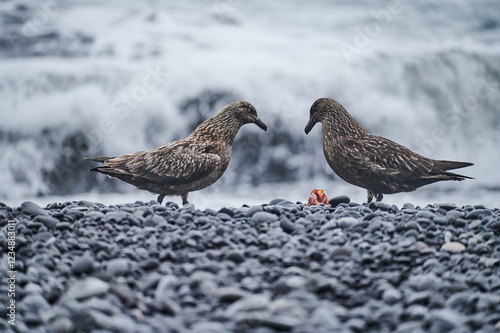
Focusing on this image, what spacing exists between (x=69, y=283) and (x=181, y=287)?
89 cm

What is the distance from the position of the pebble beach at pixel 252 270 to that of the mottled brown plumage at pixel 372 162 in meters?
0.84

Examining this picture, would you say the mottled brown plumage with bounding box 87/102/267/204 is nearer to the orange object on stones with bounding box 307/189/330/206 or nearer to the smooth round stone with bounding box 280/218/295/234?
the orange object on stones with bounding box 307/189/330/206

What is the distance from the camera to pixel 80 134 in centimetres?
1305

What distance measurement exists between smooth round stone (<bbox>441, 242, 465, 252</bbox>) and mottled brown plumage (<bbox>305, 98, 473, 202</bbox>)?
74.8 inches

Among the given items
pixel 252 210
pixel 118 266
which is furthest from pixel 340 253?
pixel 118 266

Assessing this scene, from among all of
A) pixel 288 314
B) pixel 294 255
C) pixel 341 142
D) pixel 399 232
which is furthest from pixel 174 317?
pixel 341 142

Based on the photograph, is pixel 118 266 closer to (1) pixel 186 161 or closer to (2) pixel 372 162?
(1) pixel 186 161

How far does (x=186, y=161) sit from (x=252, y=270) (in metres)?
2.79

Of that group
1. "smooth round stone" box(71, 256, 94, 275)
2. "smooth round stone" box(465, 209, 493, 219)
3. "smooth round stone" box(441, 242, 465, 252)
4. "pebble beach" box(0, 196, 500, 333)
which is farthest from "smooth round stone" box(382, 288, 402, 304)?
"smooth round stone" box(71, 256, 94, 275)

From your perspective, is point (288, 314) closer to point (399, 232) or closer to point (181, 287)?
point (181, 287)

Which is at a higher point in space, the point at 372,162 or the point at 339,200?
the point at 372,162

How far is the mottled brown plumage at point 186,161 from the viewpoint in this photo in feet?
23.1

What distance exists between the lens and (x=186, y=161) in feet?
23.2

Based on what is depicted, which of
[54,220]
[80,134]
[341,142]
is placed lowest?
[54,220]
